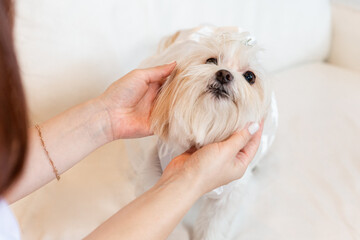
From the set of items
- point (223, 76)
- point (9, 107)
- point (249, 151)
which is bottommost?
point (249, 151)

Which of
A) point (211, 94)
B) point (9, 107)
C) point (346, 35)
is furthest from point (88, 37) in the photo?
point (346, 35)

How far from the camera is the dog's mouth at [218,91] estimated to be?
835 millimetres

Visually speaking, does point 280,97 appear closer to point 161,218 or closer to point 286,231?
point 286,231

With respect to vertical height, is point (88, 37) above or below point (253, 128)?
above

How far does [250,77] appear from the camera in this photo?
0.92m

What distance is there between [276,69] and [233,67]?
1019 millimetres

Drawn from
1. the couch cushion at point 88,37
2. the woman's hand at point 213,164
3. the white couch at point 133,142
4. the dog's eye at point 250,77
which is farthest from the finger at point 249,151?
the couch cushion at point 88,37

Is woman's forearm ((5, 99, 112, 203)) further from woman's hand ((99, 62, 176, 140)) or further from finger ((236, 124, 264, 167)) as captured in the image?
finger ((236, 124, 264, 167))

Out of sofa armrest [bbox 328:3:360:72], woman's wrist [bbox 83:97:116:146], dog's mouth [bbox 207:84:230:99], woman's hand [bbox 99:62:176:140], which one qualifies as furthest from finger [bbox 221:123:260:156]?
sofa armrest [bbox 328:3:360:72]

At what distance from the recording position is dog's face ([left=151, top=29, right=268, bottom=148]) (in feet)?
2.77

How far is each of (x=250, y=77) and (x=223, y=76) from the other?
0.13m

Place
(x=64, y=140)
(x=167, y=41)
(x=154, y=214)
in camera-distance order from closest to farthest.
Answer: (x=154, y=214)
(x=64, y=140)
(x=167, y=41)

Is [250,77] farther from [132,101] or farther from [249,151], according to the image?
[132,101]

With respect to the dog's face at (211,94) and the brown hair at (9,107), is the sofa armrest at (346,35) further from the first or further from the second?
the brown hair at (9,107)
